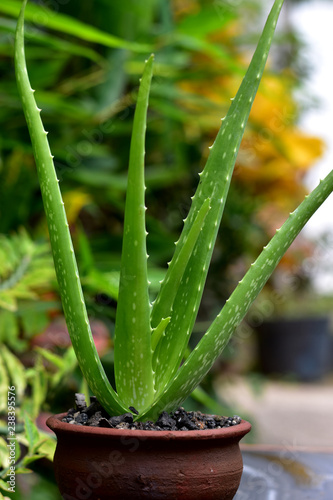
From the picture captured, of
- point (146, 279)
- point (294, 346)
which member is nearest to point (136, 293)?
point (146, 279)

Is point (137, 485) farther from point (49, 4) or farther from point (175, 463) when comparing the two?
point (49, 4)


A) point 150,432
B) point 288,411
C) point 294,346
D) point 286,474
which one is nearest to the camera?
point 150,432

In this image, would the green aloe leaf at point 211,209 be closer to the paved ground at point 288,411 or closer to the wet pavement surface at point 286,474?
the wet pavement surface at point 286,474

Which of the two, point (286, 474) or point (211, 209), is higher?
point (211, 209)

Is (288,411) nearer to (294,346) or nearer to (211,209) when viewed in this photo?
(294,346)

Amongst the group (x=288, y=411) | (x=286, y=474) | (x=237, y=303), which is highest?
(x=237, y=303)

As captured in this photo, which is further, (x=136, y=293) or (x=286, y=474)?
(x=286, y=474)

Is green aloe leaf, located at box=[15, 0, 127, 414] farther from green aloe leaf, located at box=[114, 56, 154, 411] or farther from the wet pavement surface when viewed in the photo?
the wet pavement surface
